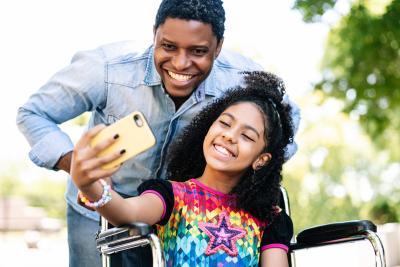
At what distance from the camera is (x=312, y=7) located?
7.16 meters

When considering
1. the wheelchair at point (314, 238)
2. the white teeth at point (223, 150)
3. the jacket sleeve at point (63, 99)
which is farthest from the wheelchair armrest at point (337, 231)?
the jacket sleeve at point (63, 99)

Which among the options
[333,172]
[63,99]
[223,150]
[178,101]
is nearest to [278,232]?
[223,150]

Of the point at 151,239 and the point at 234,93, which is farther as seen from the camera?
the point at 234,93

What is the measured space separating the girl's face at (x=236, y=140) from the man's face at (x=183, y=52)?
0.20 meters

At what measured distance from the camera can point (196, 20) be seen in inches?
120

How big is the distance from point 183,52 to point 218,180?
464 mm

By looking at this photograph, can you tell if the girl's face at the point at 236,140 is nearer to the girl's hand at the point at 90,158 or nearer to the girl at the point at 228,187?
the girl at the point at 228,187

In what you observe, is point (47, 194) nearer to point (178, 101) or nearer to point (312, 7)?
point (312, 7)

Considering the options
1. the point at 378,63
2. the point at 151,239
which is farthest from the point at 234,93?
the point at 378,63

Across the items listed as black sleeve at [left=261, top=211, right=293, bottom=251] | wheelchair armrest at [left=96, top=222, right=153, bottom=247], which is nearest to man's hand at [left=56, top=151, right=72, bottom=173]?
wheelchair armrest at [left=96, top=222, right=153, bottom=247]

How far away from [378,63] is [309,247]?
5565 millimetres

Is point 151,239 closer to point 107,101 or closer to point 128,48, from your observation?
point 107,101

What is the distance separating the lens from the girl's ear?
3010 mm

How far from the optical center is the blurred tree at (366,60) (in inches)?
290
